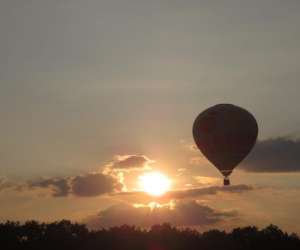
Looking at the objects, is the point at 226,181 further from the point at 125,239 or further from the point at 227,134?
the point at 125,239

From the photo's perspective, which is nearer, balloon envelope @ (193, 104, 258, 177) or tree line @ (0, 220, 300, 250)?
balloon envelope @ (193, 104, 258, 177)

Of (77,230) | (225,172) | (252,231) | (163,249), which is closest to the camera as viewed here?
(225,172)

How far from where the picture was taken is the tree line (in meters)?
125

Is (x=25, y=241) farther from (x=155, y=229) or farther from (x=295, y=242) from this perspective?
(x=295, y=242)

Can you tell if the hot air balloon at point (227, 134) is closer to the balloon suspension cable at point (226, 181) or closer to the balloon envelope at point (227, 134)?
the balloon envelope at point (227, 134)

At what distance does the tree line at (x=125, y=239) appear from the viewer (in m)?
125

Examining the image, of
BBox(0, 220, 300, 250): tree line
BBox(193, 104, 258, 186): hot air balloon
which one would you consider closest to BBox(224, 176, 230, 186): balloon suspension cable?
BBox(193, 104, 258, 186): hot air balloon

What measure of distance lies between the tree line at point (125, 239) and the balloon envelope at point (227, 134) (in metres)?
32.5

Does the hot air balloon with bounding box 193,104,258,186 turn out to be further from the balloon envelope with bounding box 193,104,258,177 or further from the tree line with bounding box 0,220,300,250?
the tree line with bounding box 0,220,300,250

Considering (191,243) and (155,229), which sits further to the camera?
(155,229)

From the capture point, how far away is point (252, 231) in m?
146

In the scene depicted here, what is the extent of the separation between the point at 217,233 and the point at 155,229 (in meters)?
10.7

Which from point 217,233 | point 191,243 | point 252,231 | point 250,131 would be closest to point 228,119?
point 250,131

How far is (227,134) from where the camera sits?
313ft
